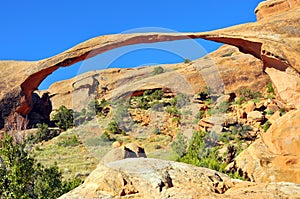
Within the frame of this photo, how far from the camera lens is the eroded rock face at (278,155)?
23.2 ft

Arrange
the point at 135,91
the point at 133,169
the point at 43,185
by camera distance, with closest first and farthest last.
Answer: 1. the point at 133,169
2. the point at 43,185
3. the point at 135,91

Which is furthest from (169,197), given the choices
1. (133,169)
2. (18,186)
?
Answer: (18,186)

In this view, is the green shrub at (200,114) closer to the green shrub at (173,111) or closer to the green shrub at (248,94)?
the green shrub at (173,111)

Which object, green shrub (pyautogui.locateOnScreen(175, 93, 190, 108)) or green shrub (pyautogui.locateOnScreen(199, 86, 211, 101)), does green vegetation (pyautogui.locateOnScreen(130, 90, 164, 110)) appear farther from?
green shrub (pyautogui.locateOnScreen(199, 86, 211, 101))

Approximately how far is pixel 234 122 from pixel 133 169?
44.8ft

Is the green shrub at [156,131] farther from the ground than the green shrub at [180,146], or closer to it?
farther from the ground

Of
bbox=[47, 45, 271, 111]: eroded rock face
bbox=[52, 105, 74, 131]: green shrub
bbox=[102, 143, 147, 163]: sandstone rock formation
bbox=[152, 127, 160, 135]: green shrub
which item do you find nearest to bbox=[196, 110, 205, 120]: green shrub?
bbox=[152, 127, 160, 135]: green shrub

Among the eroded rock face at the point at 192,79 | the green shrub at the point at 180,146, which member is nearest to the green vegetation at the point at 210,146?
the green shrub at the point at 180,146

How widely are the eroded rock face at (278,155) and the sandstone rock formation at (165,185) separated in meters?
2.76

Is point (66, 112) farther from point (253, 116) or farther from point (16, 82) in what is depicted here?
point (253, 116)

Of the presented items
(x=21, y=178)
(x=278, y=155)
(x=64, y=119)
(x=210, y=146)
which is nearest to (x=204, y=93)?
(x=210, y=146)

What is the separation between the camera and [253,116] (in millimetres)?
17578

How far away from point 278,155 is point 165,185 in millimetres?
3988

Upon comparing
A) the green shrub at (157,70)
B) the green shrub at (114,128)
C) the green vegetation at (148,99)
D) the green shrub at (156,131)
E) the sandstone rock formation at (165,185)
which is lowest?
the green shrub at (156,131)
